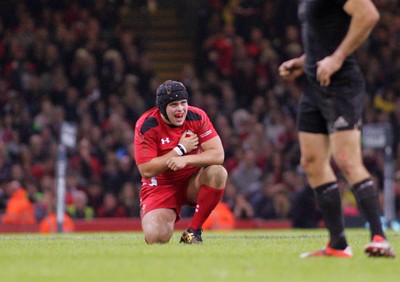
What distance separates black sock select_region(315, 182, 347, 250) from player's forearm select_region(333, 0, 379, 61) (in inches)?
41.5

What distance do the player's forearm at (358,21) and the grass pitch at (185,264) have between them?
1.59 metres

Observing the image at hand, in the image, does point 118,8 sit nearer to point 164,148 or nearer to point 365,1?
point 164,148

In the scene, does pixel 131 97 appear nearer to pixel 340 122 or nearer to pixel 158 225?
pixel 158 225

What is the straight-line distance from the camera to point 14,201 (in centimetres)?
1992

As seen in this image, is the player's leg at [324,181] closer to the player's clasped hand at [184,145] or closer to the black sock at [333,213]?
the black sock at [333,213]

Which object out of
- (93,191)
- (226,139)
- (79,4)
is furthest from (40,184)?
(79,4)

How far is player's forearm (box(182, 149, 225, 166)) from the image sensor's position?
35.1 ft

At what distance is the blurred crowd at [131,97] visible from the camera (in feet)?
68.3

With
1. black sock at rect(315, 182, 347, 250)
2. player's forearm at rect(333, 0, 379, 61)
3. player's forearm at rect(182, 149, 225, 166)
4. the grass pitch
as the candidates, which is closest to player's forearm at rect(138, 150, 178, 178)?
player's forearm at rect(182, 149, 225, 166)

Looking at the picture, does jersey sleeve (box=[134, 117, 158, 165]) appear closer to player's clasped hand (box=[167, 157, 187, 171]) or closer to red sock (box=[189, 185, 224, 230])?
player's clasped hand (box=[167, 157, 187, 171])

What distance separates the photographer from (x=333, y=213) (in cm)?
829

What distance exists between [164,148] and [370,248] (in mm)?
3419

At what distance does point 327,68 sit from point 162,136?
330 cm

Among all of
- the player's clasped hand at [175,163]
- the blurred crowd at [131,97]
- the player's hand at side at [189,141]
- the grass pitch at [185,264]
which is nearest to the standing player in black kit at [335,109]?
the grass pitch at [185,264]
